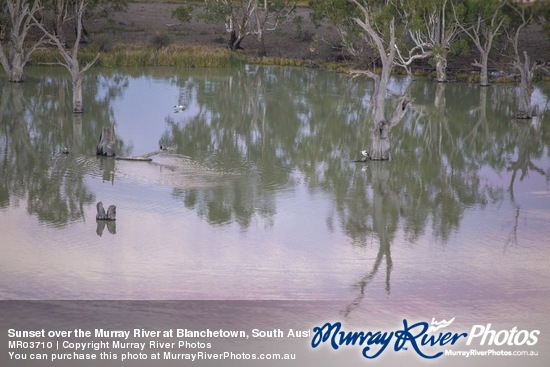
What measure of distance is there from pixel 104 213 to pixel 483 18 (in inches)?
876

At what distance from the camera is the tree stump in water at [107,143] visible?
1800 cm

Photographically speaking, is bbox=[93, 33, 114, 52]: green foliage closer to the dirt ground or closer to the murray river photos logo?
the dirt ground

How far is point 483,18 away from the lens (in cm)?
3278

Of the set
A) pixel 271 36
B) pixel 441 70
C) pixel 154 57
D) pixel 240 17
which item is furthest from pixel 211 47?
pixel 441 70

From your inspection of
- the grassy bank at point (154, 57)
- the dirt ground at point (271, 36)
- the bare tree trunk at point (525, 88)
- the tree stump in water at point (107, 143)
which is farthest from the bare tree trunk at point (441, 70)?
the tree stump in water at point (107, 143)

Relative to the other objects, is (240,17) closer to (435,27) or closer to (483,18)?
(435,27)

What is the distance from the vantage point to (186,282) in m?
11.1

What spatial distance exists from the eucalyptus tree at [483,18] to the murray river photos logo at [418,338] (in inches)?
875

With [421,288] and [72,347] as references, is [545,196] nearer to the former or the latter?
[421,288]

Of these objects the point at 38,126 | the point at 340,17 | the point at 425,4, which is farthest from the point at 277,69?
the point at 38,126

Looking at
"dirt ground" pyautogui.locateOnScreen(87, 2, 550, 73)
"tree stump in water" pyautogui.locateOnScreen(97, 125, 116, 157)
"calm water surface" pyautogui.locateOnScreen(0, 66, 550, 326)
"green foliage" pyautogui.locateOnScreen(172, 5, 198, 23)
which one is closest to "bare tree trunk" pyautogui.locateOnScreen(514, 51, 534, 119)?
"calm water surface" pyautogui.locateOnScreen(0, 66, 550, 326)

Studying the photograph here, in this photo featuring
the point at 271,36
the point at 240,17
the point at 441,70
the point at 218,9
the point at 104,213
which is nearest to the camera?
the point at 104,213

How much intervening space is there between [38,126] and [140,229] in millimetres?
9122

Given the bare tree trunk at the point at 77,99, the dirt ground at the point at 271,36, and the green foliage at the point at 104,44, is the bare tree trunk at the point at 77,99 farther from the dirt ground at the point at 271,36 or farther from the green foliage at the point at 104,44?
the dirt ground at the point at 271,36
